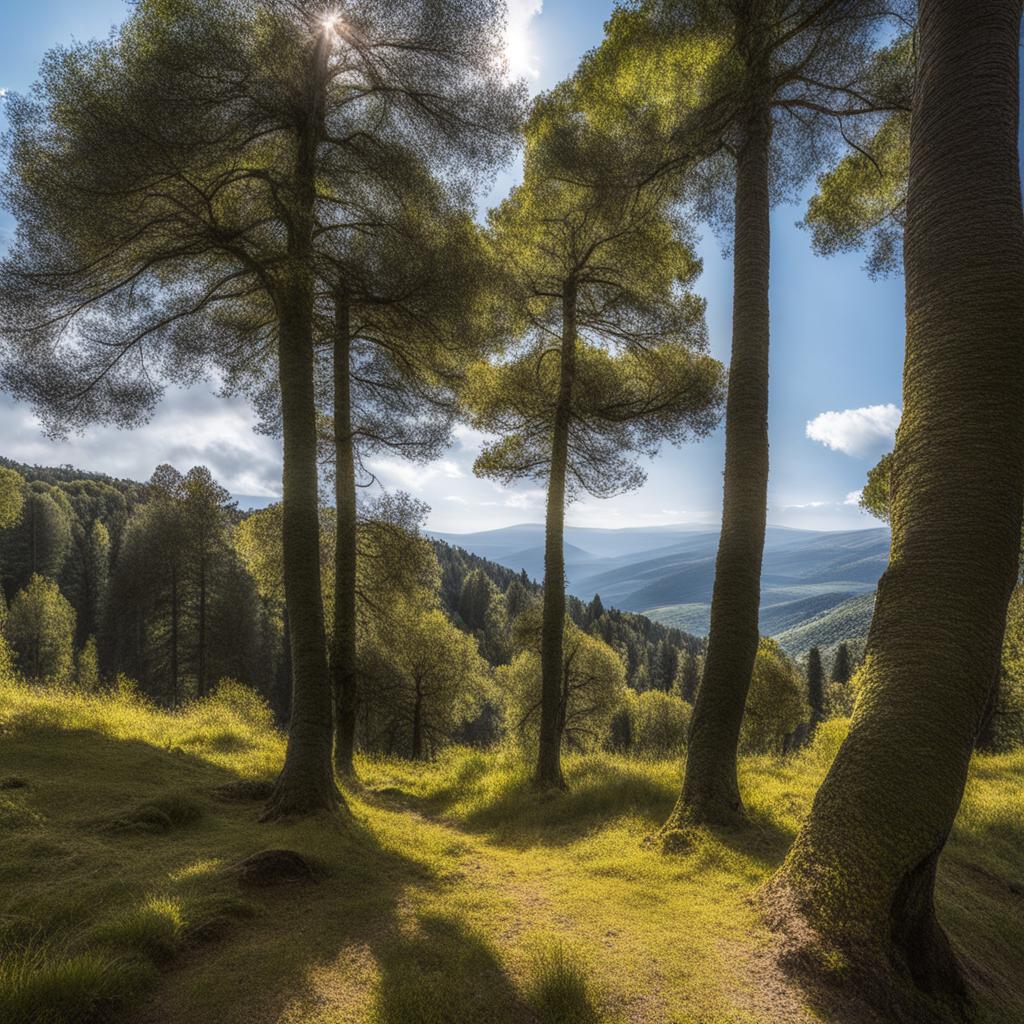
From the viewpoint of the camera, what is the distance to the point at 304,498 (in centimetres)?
656

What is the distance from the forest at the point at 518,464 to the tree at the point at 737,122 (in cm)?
5

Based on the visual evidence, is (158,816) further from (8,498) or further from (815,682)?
(815,682)

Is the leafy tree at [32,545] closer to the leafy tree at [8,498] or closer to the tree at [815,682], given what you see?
the leafy tree at [8,498]

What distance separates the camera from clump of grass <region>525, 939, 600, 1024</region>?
2297mm

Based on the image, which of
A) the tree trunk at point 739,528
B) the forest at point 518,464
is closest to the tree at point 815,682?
the forest at point 518,464

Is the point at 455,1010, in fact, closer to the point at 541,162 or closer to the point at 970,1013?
the point at 970,1013

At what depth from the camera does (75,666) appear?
34000 mm

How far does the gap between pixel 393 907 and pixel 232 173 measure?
25.4 ft

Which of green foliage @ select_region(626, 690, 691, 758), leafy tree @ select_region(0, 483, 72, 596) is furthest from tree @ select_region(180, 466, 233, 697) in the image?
leafy tree @ select_region(0, 483, 72, 596)

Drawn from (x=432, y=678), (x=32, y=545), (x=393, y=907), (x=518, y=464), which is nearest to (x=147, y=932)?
(x=393, y=907)

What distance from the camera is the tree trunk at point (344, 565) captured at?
364 inches

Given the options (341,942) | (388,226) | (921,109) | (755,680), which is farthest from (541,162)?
(755,680)

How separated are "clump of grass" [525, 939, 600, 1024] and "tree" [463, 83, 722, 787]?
599cm

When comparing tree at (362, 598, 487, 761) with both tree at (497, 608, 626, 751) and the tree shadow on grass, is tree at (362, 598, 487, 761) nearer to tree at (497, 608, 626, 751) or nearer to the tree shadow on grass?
tree at (497, 608, 626, 751)
